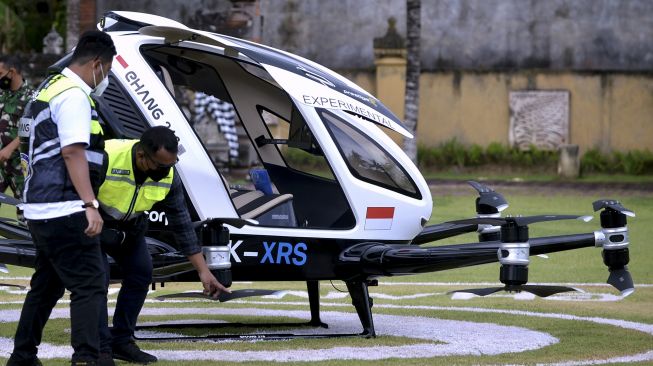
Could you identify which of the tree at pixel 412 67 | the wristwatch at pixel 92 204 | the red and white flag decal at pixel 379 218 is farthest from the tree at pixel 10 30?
the wristwatch at pixel 92 204

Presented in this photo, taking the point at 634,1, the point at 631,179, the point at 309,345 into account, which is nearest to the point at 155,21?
the point at 309,345

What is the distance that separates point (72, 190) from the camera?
7668 millimetres

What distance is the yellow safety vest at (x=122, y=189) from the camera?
8.12 metres

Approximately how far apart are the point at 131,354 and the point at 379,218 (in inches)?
86.5

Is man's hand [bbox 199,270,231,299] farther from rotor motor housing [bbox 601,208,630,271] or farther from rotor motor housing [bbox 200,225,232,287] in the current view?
rotor motor housing [bbox 601,208,630,271]

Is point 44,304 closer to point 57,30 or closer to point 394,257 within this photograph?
point 394,257

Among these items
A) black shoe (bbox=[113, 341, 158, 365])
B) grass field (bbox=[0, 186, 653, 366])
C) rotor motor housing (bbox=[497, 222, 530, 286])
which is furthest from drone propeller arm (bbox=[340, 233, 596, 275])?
black shoe (bbox=[113, 341, 158, 365])

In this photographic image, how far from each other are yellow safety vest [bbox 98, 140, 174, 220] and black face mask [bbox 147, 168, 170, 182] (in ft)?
0.12

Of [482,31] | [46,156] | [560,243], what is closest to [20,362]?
[46,156]

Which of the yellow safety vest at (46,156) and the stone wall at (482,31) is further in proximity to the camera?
the stone wall at (482,31)

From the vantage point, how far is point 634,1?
1281 inches

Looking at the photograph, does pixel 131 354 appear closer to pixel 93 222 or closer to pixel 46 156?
pixel 93 222

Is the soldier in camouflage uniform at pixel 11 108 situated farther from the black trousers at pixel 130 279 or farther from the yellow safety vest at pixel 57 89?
the yellow safety vest at pixel 57 89

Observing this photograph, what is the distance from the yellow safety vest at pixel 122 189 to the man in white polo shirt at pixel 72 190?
0.26 metres
